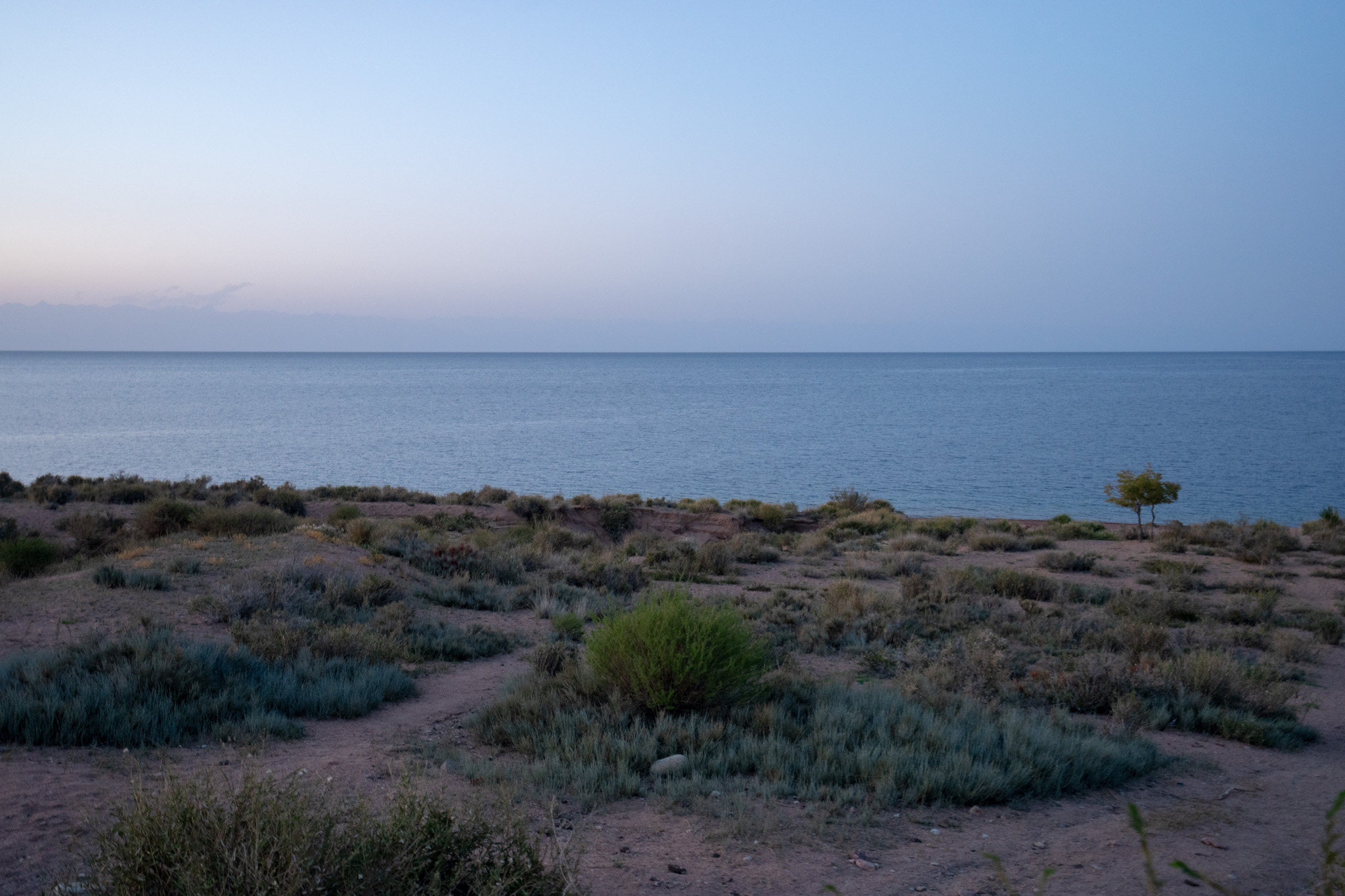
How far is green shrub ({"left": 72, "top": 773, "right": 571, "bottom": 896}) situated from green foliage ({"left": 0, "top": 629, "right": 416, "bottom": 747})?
3.09 metres

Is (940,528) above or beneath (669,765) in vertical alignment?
beneath

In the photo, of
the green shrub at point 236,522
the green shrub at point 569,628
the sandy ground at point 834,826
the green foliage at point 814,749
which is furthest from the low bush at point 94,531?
the green foliage at point 814,749

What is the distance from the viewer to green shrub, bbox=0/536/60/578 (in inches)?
534

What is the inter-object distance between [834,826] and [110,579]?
36.7 ft

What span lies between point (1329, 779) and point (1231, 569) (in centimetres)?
1317

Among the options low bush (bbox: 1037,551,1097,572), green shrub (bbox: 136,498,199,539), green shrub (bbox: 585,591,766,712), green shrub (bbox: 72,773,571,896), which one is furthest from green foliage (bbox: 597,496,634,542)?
green shrub (bbox: 72,773,571,896)

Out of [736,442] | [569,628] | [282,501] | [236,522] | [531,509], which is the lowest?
[736,442]

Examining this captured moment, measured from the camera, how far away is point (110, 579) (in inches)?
464

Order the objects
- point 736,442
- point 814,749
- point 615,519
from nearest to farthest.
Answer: point 814,749, point 615,519, point 736,442

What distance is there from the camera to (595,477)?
4481 centimetres

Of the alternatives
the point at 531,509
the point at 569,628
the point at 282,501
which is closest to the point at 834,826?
the point at 569,628

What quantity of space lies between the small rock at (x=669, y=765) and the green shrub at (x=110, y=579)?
31.2 ft

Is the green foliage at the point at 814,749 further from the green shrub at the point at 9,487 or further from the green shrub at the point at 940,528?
the green shrub at the point at 9,487

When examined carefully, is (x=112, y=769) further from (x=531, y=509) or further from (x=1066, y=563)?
(x=531, y=509)
